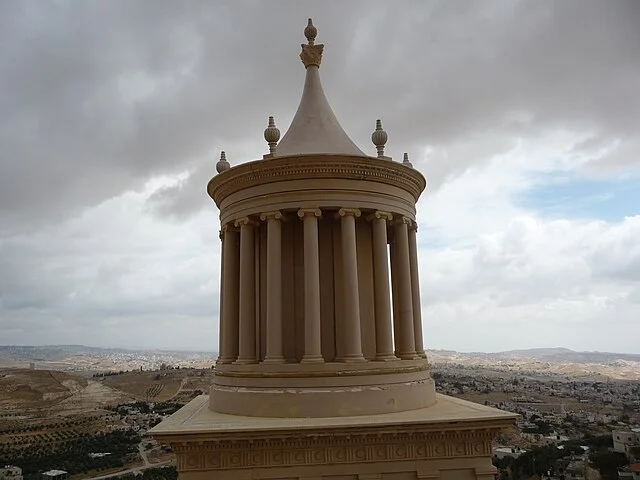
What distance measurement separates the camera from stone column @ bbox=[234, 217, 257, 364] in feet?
43.9

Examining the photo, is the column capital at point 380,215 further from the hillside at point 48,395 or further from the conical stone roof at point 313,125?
the hillside at point 48,395

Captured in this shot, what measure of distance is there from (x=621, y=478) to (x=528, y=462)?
470 inches

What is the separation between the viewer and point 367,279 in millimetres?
14008

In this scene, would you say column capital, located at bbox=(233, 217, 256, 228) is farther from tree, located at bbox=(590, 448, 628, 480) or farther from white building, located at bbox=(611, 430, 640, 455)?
white building, located at bbox=(611, 430, 640, 455)

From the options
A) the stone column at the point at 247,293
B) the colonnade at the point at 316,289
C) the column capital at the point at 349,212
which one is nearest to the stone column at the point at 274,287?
the colonnade at the point at 316,289

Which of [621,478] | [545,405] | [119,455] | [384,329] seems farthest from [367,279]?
[545,405]

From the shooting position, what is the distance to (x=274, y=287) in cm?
1293

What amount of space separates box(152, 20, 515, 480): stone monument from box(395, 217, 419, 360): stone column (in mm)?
34

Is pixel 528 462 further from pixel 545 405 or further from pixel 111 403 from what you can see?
pixel 111 403

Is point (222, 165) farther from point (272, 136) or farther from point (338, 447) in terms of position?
point (338, 447)

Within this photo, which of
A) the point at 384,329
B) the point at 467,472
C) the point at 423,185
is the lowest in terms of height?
the point at 467,472

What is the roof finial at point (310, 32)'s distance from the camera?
1592 centimetres

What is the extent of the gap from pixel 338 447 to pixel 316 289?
3.66 meters

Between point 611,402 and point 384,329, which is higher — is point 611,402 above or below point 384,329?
below
